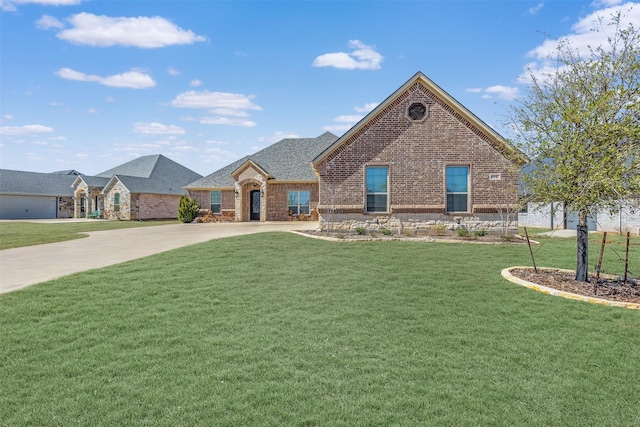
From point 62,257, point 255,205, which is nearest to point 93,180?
point 255,205

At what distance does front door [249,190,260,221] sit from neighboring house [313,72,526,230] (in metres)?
12.9

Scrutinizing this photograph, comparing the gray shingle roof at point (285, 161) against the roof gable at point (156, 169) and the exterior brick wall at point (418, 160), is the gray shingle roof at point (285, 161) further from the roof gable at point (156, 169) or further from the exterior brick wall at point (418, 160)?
the roof gable at point (156, 169)

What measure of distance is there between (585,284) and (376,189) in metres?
9.92

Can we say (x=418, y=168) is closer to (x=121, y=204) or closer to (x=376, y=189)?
(x=376, y=189)

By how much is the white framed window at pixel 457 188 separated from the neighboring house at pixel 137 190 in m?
28.9

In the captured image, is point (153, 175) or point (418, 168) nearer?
point (418, 168)

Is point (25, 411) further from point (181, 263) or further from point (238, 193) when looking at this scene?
point (238, 193)

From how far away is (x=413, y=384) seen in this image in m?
4.09

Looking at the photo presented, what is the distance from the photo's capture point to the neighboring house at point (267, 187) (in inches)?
1096

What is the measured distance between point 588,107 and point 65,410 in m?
9.85

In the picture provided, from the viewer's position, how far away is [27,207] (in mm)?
42656

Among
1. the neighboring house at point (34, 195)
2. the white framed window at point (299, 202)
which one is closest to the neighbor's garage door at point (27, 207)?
the neighboring house at point (34, 195)

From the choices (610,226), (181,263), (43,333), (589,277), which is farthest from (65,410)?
(610,226)

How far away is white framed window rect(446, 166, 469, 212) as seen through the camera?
56.0ft
